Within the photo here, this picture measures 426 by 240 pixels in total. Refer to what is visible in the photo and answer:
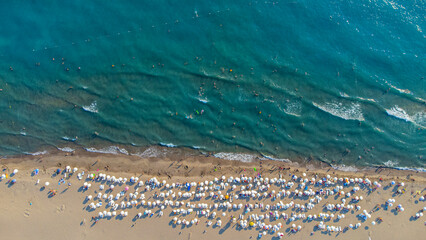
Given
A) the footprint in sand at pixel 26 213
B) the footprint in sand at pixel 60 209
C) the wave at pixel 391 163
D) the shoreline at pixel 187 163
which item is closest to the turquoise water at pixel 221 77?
the wave at pixel 391 163

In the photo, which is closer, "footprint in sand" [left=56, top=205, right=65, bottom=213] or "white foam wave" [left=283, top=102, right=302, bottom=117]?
"footprint in sand" [left=56, top=205, right=65, bottom=213]

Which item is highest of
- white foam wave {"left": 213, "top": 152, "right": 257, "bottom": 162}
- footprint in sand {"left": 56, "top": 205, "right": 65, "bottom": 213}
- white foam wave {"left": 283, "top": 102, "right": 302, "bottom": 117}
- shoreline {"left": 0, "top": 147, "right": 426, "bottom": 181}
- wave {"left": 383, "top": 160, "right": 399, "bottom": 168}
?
white foam wave {"left": 283, "top": 102, "right": 302, "bottom": 117}

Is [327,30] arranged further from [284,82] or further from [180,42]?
[180,42]

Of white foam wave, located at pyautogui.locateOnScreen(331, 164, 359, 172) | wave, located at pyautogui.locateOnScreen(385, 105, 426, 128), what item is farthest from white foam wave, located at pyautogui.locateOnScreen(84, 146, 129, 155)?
wave, located at pyautogui.locateOnScreen(385, 105, 426, 128)

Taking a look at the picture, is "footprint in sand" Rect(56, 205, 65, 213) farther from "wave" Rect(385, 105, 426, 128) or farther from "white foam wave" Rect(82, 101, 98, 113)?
"wave" Rect(385, 105, 426, 128)

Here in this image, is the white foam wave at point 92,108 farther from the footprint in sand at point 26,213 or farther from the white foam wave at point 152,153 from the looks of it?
the footprint in sand at point 26,213

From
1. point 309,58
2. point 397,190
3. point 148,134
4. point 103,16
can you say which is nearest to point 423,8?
point 309,58

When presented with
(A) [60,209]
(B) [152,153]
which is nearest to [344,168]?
(B) [152,153]
